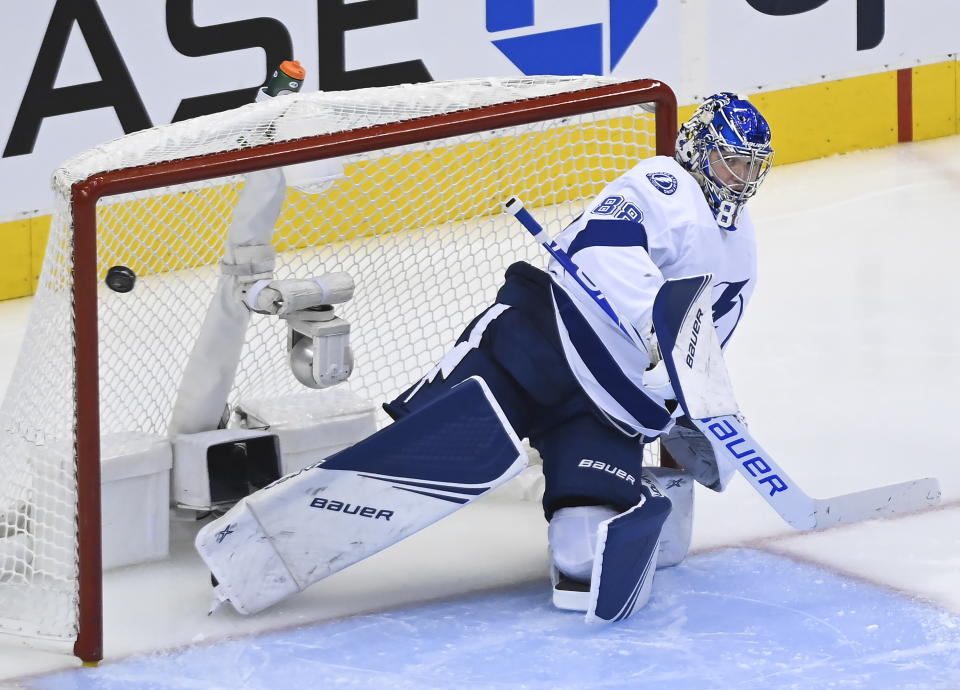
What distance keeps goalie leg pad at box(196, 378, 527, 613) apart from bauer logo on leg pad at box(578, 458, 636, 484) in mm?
142

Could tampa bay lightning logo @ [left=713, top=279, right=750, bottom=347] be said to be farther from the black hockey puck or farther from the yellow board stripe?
the black hockey puck

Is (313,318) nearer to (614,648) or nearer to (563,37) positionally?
(614,648)

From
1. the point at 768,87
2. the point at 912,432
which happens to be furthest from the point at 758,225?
the point at 912,432

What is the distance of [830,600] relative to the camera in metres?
3.87

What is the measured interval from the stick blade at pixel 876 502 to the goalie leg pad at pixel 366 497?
0.59m

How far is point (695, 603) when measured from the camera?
387cm

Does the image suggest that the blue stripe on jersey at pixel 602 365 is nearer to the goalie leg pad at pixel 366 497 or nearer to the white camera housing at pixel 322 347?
the goalie leg pad at pixel 366 497

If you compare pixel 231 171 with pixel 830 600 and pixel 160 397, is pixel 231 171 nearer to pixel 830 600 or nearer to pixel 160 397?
pixel 160 397

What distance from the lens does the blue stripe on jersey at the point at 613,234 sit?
12.2 feet

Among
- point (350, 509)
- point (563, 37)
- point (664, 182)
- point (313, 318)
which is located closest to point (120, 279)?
point (313, 318)

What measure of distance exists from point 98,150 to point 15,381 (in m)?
0.48

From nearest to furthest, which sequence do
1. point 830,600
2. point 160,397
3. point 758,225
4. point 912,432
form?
point 830,600, point 160,397, point 912,432, point 758,225

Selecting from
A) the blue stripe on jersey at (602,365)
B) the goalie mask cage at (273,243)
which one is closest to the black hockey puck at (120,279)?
the goalie mask cage at (273,243)

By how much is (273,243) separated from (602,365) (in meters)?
0.89
